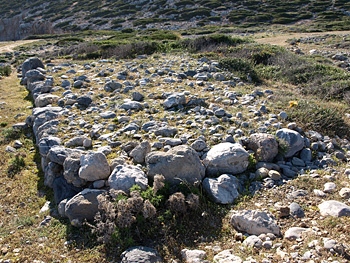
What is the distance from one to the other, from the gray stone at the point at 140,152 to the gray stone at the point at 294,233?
2.74m

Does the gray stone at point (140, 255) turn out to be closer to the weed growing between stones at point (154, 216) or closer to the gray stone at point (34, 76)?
the weed growing between stones at point (154, 216)

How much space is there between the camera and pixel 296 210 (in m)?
5.19

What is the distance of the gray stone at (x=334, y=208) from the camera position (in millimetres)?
4953

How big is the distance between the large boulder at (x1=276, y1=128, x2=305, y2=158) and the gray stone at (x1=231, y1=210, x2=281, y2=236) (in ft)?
6.77

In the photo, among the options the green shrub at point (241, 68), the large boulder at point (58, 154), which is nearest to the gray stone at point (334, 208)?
the large boulder at point (58, 154)

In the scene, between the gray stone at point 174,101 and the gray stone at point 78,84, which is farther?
the gray stone at point 78,84

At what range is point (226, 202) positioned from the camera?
5.54 metres

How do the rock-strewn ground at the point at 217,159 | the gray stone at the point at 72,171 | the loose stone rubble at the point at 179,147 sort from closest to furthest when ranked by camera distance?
the rock-strewn ground at the point at 217,159 < the loose stone rubble at the point at 179,147 < the gray stone at the point at 72,171

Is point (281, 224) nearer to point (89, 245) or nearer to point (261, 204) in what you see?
point (261, 204)

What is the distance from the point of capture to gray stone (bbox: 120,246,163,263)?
4484mm

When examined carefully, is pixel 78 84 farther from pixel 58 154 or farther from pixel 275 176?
pixel 275 176

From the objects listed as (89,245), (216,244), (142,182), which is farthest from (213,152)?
(89,245)

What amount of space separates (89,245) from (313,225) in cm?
312

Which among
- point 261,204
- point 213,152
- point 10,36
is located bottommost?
point 10,36
